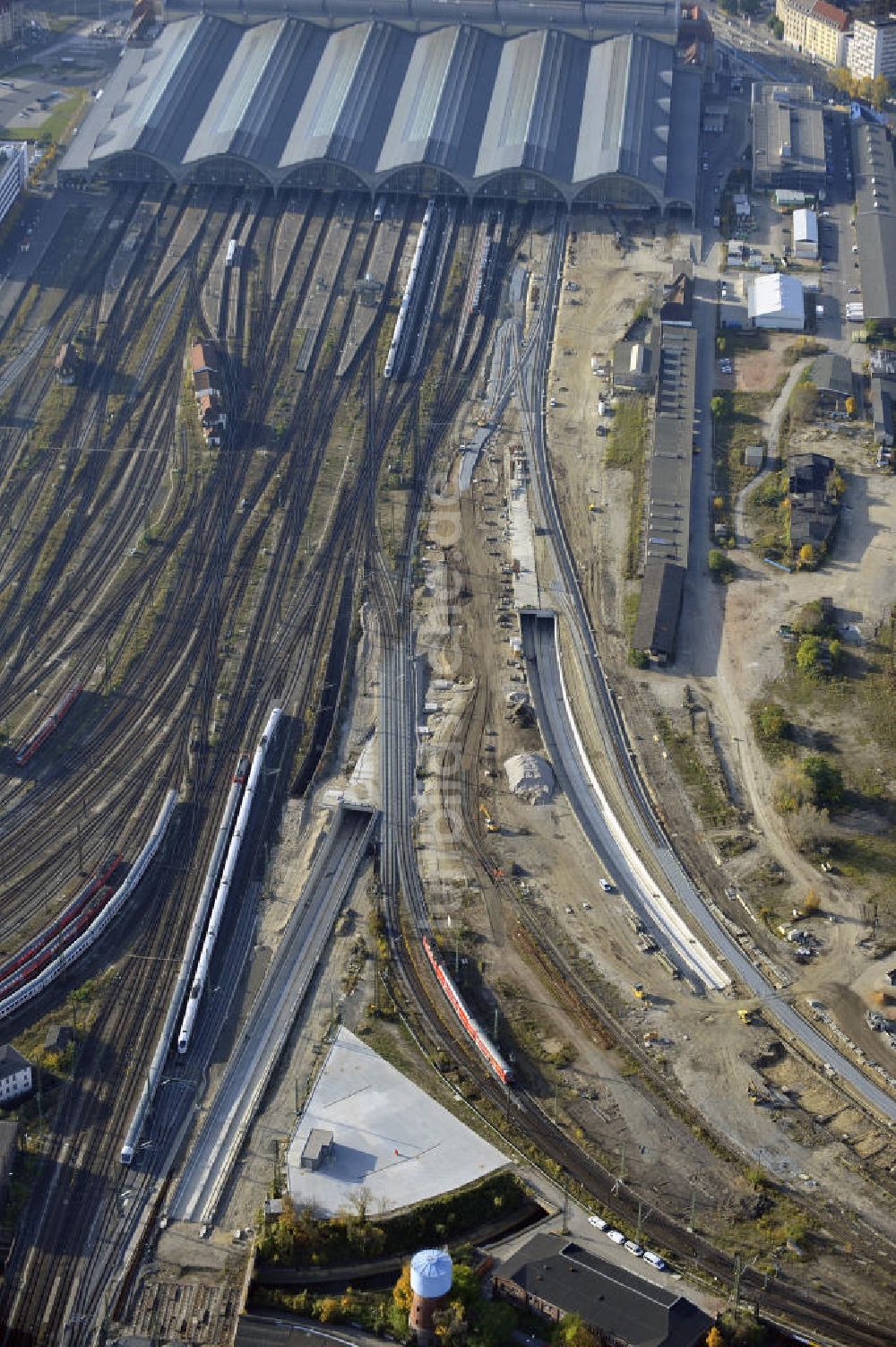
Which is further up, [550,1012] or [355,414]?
[355,414]

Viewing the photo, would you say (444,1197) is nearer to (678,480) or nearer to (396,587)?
(396,587)

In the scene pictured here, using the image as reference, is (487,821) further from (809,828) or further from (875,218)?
(875,218)

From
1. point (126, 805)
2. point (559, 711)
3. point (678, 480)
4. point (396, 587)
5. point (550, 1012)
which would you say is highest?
point (678, 480)

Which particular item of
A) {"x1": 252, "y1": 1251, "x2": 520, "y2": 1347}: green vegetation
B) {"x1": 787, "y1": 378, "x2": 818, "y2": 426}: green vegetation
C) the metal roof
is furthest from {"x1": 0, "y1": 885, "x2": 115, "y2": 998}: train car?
the metal roof

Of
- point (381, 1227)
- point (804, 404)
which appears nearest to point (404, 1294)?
point (381, 1227)

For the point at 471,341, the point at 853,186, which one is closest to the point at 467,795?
the point at 471,341

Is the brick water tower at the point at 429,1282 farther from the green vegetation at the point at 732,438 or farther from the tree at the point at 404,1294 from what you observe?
the green vegetation at the point at 732,438
